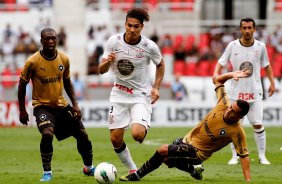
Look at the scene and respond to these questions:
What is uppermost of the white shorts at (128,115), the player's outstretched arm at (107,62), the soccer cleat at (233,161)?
the player's outstretched arm at (107,62)

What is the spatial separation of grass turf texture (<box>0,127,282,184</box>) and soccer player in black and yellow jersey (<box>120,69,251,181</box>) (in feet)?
1.29

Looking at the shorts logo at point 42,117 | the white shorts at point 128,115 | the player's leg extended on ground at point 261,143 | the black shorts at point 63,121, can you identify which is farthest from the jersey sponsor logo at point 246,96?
the shorts logo at point 42,117

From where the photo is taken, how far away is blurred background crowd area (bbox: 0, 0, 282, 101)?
32.6 m

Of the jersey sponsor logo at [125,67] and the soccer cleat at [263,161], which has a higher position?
the jersey sponsor logo at [125,67]

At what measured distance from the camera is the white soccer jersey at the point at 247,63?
609 inches

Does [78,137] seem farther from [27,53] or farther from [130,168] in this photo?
[27,53]

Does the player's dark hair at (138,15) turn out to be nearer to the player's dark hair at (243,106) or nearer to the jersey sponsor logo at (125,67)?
the jersey sponsor logo at (125,67)

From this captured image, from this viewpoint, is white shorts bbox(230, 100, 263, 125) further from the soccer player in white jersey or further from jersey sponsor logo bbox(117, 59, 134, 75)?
jersey sponsor logo bbox(117, 59, 134, 75)

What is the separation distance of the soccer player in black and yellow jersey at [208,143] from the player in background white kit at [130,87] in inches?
24.8

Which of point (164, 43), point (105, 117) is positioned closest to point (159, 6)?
→ point (164, 43)

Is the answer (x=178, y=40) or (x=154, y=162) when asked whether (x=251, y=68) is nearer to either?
(x=154, y=162)

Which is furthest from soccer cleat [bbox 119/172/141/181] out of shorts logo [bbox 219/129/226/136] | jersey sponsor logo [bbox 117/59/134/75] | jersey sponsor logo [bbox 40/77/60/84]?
jersey sponsor logo [bbox 40/77/60/84]

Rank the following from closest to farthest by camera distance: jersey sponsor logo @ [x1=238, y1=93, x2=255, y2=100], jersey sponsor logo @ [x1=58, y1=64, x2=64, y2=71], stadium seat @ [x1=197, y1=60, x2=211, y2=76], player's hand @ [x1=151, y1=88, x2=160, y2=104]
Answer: player's hand @ [x1=151, y1=88, x2=160, y2=104] < jersey sponsor logo @ [x1=58, y1=64, x2=64, y2=71] < jersey sponsor logo @ [x1=238, y1=93, x2=255, y2=100] < stadium seat @ [x1=197, y1=60, x2=211, y2=76]

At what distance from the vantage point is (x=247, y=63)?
15500 millimetres
